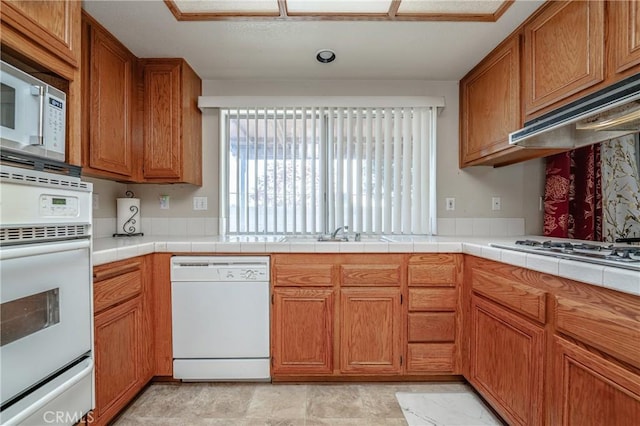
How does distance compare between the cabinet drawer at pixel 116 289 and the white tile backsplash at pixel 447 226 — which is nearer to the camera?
the cabinet drawer at pixel 116 289

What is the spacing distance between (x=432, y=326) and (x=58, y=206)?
6.55 ft

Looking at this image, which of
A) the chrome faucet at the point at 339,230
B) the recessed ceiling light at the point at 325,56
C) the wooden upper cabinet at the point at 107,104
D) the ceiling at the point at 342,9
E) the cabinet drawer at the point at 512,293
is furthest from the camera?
the chrome faucet at the point at 339,230

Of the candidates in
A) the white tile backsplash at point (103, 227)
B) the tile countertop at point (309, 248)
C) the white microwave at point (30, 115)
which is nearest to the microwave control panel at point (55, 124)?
the white microwave at point (30, 115)

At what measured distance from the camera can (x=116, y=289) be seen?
5.27ft

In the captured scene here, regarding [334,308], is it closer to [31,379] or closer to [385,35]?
[31,379]

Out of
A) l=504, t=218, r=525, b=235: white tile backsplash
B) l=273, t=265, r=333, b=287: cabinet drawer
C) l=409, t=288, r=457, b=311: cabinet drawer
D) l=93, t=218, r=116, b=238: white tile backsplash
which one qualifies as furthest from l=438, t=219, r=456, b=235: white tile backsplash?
l=93, t=218, r=116, b=238: white tile backsplash

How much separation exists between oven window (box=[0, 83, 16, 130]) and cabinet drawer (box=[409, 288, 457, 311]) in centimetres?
201

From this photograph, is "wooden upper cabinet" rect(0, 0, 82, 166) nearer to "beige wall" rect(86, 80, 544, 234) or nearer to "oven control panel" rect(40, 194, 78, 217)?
"oven control panel" rect(40, 194, 78, 217)

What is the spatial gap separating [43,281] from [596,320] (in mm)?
1875

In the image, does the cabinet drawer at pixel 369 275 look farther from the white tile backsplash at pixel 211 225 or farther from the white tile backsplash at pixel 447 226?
the white tile backsplash at pixel 211 225

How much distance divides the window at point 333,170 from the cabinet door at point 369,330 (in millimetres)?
682

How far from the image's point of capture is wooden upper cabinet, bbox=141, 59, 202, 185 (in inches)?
86.6

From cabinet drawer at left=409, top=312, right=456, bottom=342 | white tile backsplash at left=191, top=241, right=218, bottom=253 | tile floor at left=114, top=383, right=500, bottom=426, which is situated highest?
white tile backsplash at left=191, top=241, right=218, bottom=253

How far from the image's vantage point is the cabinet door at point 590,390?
0.93 meters
